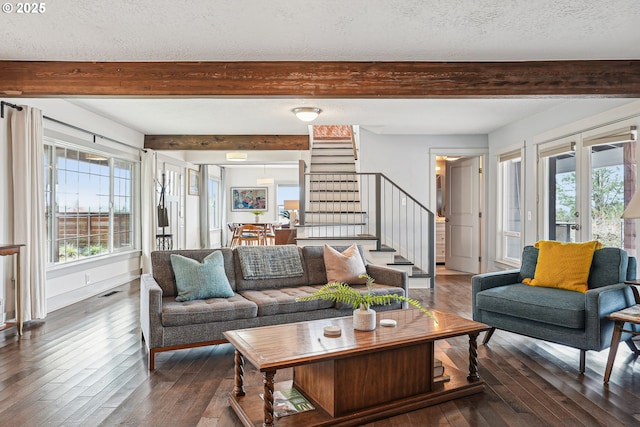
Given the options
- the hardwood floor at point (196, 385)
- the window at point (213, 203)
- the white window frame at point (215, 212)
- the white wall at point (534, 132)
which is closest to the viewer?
the hardwood floor at point (196, 385)

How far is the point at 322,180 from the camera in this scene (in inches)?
337

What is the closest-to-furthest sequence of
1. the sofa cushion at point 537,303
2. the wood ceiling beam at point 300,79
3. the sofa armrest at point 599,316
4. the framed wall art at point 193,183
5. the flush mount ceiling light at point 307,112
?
the sofa armrest at point 599,316, the sofa cushion at point 537,303, the wood ceiling beam at point 300,79, the flush mount ceiling light at point 307,112, the framed wall art at point 193,183

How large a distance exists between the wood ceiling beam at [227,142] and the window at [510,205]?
3376 mm

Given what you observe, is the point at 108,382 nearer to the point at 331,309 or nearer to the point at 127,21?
the point at 331,309

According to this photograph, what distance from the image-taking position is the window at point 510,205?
650cm

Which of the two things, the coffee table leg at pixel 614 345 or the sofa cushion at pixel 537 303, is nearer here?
the coffee table leg at pixel 614 345

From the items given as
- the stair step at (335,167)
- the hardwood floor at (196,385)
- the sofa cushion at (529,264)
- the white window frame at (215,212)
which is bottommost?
the hardwood floor at (196,385)

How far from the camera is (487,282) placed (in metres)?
3.84

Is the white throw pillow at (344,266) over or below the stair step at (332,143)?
below

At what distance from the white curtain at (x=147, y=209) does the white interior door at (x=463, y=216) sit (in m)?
5.47

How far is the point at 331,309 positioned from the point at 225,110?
10.5 feet

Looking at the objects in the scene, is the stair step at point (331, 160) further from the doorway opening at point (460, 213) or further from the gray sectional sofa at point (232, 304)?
the gray sectional sofa at point (232, 304)

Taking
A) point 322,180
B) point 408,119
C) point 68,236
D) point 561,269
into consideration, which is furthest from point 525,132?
point 68,236

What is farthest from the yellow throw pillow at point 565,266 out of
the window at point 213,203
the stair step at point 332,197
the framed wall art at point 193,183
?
the window at point 213,203
